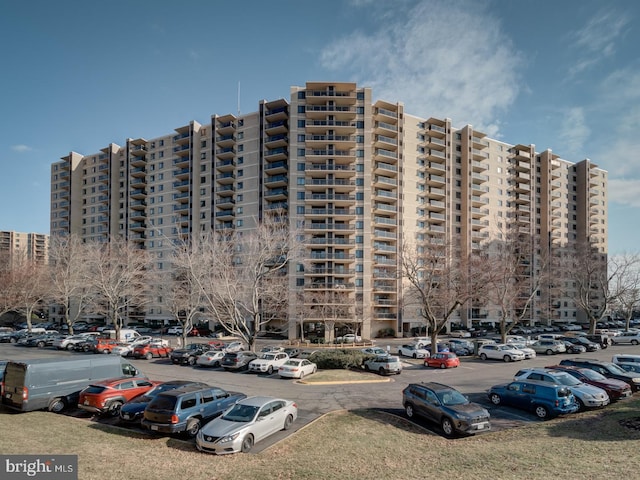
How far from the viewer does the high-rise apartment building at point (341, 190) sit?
200ft

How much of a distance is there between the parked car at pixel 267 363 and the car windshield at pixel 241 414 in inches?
564

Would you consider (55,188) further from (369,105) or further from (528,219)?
(528,219)

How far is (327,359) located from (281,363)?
3374 millimetres

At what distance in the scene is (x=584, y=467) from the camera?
9.50m

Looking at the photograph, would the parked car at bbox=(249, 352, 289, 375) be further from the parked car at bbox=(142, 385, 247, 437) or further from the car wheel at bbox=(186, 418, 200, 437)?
the car wheel at bbox=(186, 418, 200, 437)

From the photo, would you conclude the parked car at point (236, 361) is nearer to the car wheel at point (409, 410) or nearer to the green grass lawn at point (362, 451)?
the green grass lawn at point (362, 451)

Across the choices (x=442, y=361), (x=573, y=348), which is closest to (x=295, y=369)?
(x=442, y=361)

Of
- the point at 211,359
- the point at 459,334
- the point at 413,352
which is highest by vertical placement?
the point at 211,359

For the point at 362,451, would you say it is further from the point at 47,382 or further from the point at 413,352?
the point at 413,352

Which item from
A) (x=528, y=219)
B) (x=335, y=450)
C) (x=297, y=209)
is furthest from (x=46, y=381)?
(x=528, y=219)

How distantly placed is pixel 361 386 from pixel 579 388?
10781 millimetres

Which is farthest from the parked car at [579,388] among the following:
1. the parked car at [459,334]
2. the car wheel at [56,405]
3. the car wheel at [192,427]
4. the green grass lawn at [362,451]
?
the parked car at [459,334]

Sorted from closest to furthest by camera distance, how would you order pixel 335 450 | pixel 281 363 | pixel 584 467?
pixel 584 467 < pixel 335 450 < pixel 281 363

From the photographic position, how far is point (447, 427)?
546 inches
